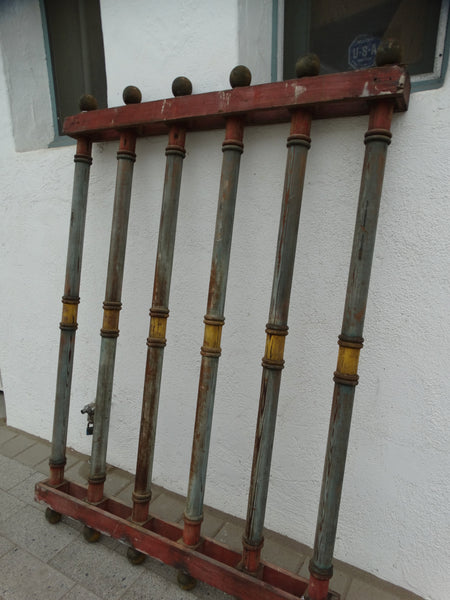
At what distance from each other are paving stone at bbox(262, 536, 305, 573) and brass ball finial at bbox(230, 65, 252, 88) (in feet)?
6.97

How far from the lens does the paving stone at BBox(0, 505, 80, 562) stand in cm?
182

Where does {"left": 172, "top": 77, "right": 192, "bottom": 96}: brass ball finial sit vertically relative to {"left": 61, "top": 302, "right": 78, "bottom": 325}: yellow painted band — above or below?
above

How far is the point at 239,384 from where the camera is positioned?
1.86 meters

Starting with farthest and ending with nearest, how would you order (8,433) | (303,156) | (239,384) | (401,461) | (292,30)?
(8,433) → (239,384) → (292,30) → (401,461) → (303,156)

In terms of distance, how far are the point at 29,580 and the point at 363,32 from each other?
282 cm

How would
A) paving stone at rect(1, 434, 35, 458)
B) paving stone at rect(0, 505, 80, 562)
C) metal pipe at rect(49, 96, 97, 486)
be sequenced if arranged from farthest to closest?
paving stone at rect(1, 434, 35, 458)
metal pipe at rect(49, 96, 97, 486)
paving stone at rect(0, 505, 80, 562)

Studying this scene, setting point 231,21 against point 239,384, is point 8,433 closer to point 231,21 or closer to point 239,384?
point 239,384

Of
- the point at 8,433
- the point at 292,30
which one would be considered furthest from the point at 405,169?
the point at 8,433

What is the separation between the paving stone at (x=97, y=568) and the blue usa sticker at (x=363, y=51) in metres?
2.51

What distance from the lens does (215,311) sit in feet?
5.18

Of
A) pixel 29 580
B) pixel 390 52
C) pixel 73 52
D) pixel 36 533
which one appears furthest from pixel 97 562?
pixel 73 52

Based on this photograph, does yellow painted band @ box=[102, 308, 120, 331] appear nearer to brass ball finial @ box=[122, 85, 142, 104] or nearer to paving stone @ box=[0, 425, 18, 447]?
brass ball finial @ box=[122, 85, 142, 104]

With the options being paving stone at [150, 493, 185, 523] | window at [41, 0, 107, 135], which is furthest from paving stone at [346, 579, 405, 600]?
window at [41, 0, 107, 135]

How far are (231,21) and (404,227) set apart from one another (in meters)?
1.16
